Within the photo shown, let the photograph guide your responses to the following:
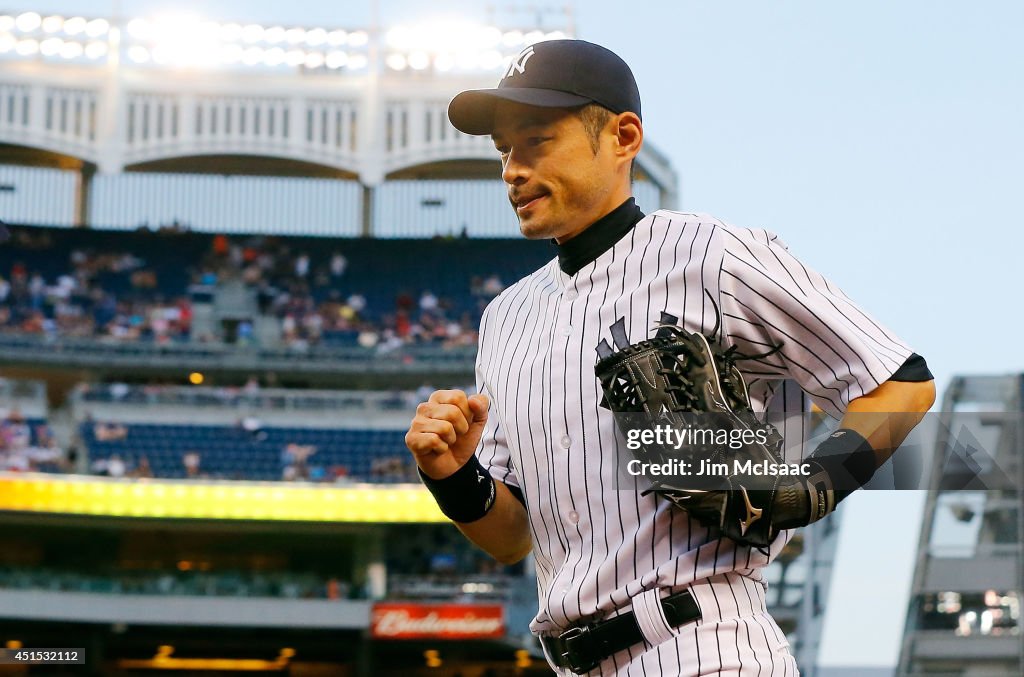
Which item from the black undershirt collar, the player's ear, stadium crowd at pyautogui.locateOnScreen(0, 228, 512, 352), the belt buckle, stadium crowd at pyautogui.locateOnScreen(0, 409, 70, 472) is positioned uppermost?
stadium crowd at pyautogui.locateOnScreen(0, 228, 512, 352)

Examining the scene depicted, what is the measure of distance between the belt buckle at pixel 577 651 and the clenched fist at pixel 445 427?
1.27 feet

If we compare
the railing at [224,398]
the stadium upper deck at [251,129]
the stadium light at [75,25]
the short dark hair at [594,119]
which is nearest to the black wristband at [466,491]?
the short dark hair at [594,119]

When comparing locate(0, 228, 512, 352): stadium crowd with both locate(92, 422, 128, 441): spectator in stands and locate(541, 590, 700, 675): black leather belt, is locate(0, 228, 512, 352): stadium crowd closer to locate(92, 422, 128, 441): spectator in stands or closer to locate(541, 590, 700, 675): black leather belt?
locate(92, 422, 128, 441): spectator in stands

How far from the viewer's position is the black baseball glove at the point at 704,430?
202cm

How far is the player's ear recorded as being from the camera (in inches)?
96.2

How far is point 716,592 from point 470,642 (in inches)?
851

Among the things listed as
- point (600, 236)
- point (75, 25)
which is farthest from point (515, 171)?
point (75, 25)

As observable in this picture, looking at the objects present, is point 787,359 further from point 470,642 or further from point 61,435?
point 61,435

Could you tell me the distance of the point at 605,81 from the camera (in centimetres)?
241

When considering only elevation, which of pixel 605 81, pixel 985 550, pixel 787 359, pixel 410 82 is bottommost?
pixel 985 550

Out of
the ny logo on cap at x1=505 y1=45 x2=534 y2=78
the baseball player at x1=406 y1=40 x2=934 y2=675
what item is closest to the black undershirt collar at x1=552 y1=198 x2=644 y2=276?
the baseball player at x1=406 y1=40 x2=934 y2=675

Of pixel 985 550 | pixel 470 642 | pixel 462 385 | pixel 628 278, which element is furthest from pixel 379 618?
pixel 628 278

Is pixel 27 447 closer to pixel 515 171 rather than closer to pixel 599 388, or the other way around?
pixel 515 171

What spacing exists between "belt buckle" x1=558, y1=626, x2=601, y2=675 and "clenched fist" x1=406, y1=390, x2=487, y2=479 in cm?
39
